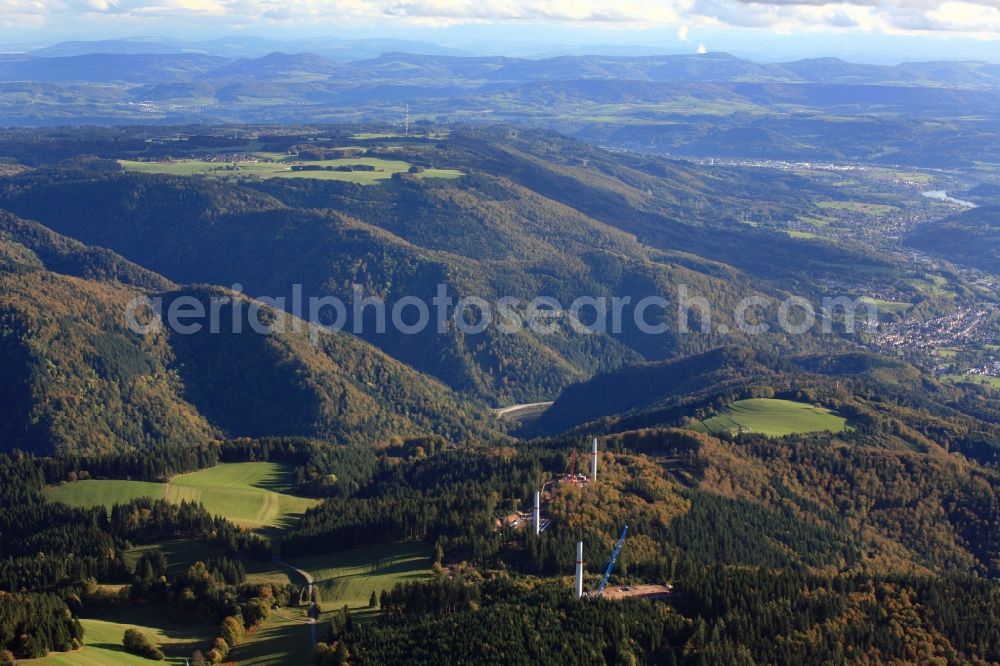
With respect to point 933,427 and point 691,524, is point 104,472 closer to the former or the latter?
point 691,524

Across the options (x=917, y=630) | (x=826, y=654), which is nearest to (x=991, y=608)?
(x=917, y=630)

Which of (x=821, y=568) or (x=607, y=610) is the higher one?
(x=607, y=610)

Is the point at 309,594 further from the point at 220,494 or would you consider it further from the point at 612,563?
the point at 220,494

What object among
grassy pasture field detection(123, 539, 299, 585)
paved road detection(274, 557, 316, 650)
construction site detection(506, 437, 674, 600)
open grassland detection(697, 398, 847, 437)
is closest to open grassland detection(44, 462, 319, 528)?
grassy pasture field detection(123, 539, 299, 585)

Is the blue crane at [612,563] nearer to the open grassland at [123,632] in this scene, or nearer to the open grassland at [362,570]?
the open grassland at [362,570]

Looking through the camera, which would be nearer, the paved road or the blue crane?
the paved road

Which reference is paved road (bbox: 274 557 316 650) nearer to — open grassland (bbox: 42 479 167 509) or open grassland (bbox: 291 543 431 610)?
open grassland (bbox: 291 543 431 610)
